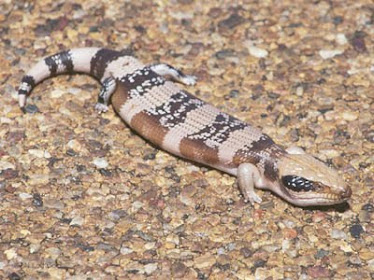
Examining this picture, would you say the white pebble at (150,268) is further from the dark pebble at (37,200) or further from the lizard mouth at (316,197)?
the lizard mouth at (316,197)

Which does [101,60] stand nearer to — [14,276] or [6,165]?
[6,165]

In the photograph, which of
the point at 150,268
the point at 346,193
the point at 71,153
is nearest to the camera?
the point at 150,268

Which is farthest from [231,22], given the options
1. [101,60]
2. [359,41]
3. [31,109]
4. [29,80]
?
[31,109]

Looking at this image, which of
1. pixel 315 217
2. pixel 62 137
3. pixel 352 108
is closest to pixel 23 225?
pixel 62 137

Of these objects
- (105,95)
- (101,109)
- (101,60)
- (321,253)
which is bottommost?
(321,253)

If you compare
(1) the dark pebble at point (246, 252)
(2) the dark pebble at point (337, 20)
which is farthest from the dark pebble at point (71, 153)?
(2) the dark pebble at point (337, 20)

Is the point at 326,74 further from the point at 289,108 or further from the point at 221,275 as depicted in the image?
the point at 221,275
